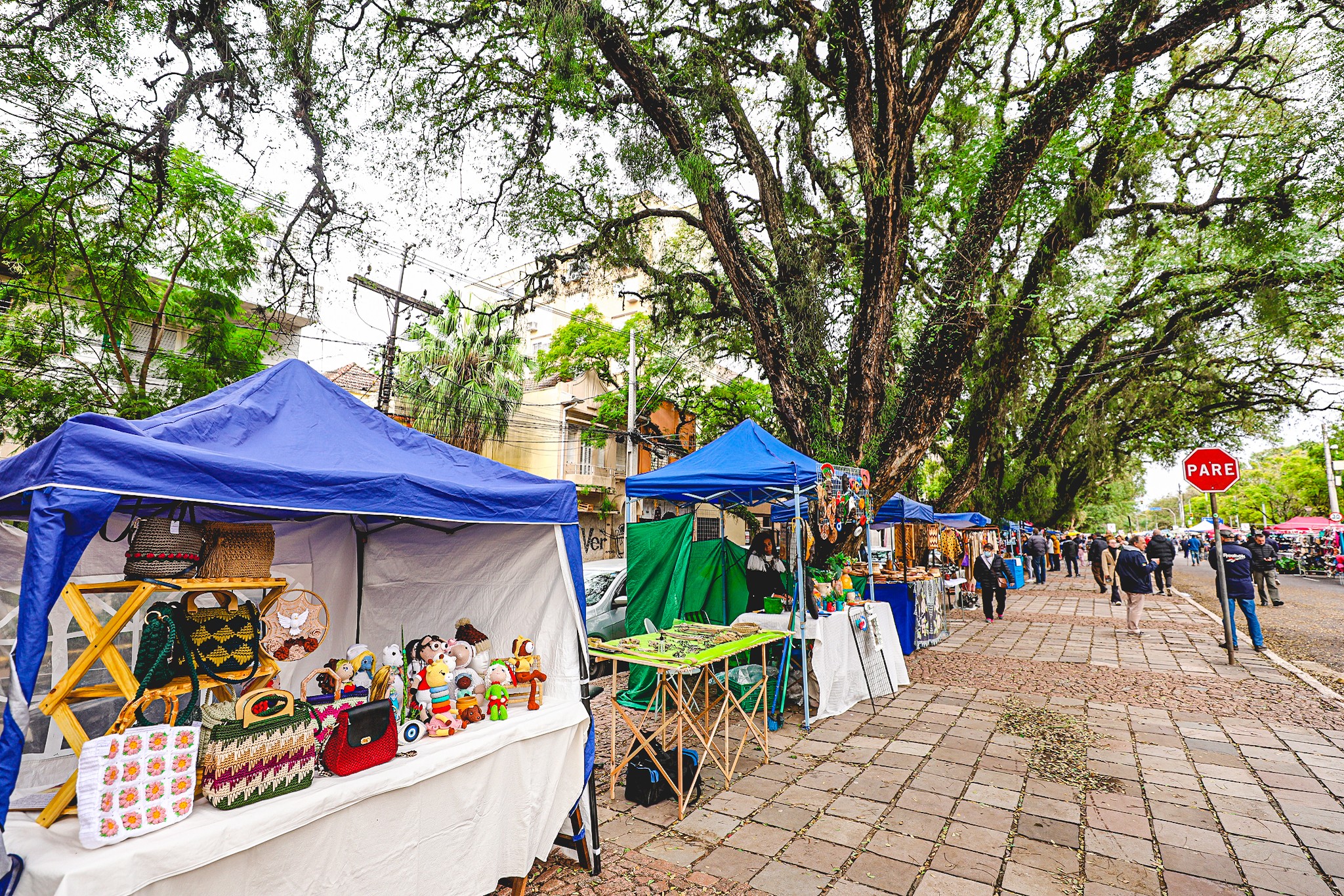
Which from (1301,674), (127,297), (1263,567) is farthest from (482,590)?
(1263,567)

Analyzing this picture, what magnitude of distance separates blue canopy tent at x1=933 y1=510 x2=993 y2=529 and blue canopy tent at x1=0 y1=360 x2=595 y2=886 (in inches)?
487

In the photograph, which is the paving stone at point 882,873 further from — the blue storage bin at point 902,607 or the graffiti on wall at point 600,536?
the graffiti on wall at point 600,536

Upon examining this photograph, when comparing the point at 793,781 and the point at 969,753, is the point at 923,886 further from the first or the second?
the point at 969,753

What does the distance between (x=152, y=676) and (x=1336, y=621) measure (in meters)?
18.2

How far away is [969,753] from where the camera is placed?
521 centimetres

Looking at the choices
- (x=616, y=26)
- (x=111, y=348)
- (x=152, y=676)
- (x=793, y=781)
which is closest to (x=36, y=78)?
(x=111, y=348)

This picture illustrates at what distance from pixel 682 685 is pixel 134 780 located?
3281 mm

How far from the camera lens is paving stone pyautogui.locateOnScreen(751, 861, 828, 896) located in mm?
3205

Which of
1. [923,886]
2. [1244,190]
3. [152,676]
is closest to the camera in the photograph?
[152,676]

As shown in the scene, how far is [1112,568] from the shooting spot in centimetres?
1599

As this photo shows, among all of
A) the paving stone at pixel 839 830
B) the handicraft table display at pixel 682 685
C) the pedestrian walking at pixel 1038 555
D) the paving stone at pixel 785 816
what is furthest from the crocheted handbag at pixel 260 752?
the pedestrian walking at pixel 1038 555

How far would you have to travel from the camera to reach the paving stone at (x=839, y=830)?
12.3 ft

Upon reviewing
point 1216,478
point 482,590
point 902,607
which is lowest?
point 902,607

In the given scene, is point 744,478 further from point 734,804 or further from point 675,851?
point 675,851
